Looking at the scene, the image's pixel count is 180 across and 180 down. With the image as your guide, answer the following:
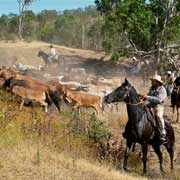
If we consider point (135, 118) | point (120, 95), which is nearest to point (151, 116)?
point (135, 118)

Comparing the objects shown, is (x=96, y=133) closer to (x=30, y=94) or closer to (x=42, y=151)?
(x=42, y=151)

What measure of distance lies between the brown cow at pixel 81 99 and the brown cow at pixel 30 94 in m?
1.60

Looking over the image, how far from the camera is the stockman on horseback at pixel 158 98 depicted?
519 inches

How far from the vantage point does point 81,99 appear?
2053cm

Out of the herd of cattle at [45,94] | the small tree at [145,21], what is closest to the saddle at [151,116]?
the herd of cattle at [45,94]

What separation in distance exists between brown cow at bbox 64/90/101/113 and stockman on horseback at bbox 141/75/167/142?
7.02 m

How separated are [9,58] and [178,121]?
2464 centimetres

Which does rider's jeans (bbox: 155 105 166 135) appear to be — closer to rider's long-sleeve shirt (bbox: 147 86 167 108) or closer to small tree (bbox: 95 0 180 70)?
rider's long-sleeve shirt (bbox: 147 86 167 108)

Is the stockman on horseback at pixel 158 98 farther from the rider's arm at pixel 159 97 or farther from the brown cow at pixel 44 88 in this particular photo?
the brown cow at pixel 44 88

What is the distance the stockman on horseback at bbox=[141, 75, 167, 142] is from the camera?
1317cm

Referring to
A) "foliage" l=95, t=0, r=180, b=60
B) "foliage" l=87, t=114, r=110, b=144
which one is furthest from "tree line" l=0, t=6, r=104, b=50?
"foliage" l=87, t=114, r=110, b=144

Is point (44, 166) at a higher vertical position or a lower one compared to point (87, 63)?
lower

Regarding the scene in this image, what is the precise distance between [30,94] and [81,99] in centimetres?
260

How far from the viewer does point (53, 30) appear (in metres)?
79.1
